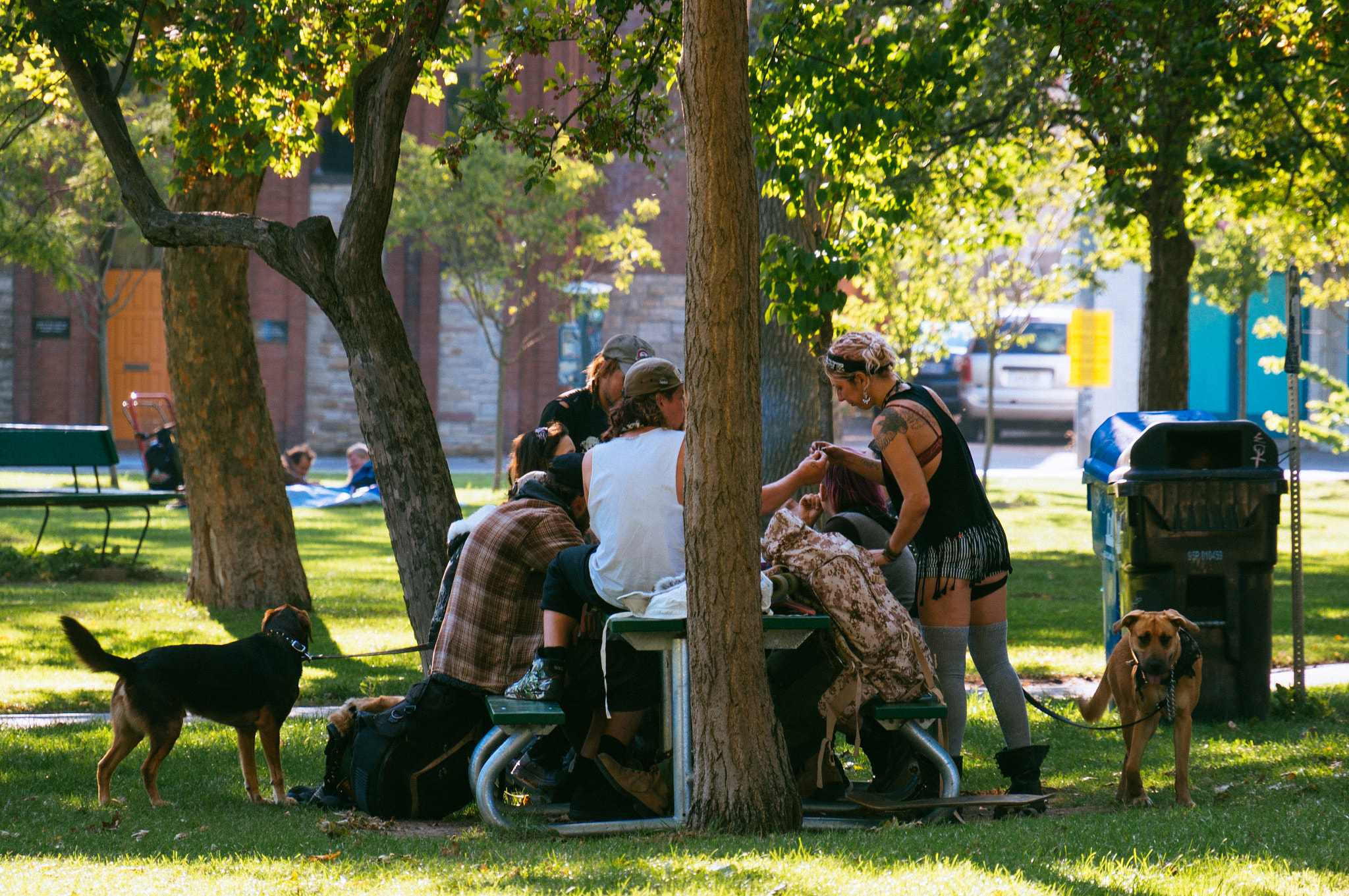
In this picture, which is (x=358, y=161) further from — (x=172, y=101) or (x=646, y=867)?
(x=646, y=867)

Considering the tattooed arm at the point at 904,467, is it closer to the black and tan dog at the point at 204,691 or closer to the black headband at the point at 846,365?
the black headband at the point at 846,365

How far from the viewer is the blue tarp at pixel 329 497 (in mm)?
19391

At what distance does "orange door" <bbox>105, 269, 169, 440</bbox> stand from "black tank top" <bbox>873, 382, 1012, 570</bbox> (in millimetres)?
28711

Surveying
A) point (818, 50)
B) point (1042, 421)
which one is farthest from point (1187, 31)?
point (1042, 421)

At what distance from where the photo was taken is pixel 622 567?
4621mm

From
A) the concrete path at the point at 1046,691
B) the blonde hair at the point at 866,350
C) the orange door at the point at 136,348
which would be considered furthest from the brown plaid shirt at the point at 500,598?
the orange door at the point at 136,348

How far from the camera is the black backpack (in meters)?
4.90

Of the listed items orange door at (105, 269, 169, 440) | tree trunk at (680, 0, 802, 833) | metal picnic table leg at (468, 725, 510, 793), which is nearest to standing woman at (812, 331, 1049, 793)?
tree trunk at (680, 0, 802, 833)

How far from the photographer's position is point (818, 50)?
7004 mm

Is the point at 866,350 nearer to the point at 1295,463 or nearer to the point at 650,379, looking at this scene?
the point at 650,379

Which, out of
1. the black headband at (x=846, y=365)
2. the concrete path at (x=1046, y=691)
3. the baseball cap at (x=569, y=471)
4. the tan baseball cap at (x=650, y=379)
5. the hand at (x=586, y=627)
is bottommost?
the concrete path at (x=1046, y=691)

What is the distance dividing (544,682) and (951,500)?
1667mm

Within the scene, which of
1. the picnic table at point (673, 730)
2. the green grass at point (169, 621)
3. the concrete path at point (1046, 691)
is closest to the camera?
the picnic table at point (673, 730)

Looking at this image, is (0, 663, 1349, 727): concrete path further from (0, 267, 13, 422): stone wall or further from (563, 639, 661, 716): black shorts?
(0, 267, 13, 422): stone wall
